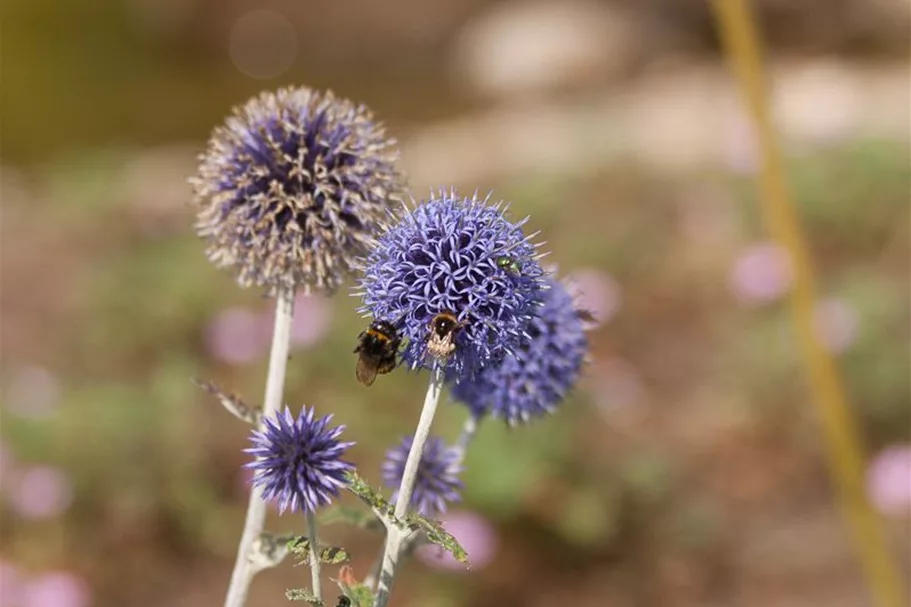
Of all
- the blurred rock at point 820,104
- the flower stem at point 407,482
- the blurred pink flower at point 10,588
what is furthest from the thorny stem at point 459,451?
the blurred rock at point 820,104

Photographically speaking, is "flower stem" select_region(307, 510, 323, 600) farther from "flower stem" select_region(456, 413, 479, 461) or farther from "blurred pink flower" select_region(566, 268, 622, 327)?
"blurred pink flower" select_region(566, 268, 622, 327)

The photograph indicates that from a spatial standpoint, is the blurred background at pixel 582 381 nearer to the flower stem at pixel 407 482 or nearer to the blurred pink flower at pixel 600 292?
the blurred pink flower at pixel 600 292

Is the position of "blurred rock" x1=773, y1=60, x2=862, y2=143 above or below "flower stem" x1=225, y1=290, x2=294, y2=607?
above

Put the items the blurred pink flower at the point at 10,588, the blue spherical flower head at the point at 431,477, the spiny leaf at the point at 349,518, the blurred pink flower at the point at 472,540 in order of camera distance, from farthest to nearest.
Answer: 1. the blurred pink flower at the point at 10,588
2. the blurred pink flower at the point at 472,540
3. the blue spherical flower head at the point at 431,477
4. the spiny leaf at the point at 349,518

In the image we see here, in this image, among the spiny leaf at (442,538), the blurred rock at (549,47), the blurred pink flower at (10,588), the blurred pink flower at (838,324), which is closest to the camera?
the spiny leaf at (442,538)

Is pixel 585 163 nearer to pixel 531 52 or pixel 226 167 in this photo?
pixel 531 52

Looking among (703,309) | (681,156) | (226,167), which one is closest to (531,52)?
(681,156)

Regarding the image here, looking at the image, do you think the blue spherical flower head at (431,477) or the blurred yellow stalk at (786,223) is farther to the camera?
the blue spherical flower head at (431,477)

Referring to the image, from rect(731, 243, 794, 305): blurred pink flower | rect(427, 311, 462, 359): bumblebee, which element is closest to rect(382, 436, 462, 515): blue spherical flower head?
rect(427, 311, 462, 359): bumblebee
